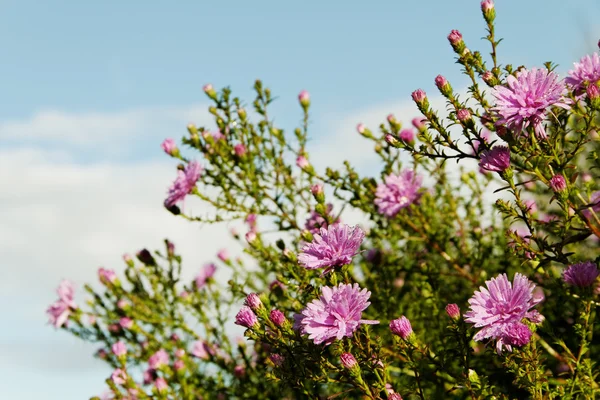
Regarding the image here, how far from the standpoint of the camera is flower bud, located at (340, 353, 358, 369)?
1.59 m

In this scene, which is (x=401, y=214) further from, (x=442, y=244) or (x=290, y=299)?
(x=290, y=299)

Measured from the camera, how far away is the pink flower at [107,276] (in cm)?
334

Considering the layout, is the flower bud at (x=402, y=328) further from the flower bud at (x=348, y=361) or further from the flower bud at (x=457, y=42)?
the flower bud at (x=457, y=42)

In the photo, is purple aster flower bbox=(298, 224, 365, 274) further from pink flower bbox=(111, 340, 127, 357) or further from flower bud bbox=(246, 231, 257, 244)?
pink flower bbox=(111, 340, 127, 357)

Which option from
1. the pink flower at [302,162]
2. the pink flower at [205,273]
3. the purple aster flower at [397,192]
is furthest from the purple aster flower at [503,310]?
the pink flower at [205,273]

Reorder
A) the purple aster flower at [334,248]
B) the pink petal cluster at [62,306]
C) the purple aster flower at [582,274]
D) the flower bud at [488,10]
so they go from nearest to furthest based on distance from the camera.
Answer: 1. the purple aster flower at [334,248]
2. the purple aster flower at [582,274]
3. the flower bud at [488,10]
4. the pink petal cluster at [62,306]

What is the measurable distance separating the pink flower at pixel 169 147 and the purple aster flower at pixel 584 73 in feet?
5.40

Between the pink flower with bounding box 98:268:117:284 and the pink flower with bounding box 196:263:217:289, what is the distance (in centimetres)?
45

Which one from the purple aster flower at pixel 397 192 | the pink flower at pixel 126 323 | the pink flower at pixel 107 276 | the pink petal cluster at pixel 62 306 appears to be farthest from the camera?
the pink petal cluster at pixel 62 306

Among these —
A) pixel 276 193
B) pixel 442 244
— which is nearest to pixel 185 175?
pixel 276 193

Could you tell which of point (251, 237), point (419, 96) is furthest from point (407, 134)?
point (419, 96)

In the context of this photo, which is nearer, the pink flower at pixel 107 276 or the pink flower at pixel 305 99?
the pink flower at pixel 305 99

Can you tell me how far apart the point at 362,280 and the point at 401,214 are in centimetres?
46

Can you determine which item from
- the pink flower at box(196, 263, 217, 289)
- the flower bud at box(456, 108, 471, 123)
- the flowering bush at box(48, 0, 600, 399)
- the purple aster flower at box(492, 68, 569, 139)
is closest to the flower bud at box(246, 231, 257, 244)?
the flowering bush at box(48, 0, 600, 399)
